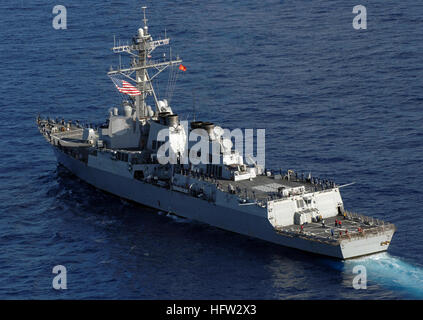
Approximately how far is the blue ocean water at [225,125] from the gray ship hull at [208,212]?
0.94 metres

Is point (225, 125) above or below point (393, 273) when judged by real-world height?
above

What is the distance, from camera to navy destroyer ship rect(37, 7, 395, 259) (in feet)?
244

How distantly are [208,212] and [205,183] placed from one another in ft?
9.11

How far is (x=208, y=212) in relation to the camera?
80938mm

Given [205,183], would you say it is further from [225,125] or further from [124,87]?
[225,125]

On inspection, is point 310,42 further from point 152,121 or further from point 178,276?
point 178,276

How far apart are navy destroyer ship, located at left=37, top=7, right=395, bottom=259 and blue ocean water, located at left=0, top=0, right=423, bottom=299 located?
1.46 metres

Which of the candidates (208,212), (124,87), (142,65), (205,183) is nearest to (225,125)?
(142,65)

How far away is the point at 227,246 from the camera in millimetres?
76125

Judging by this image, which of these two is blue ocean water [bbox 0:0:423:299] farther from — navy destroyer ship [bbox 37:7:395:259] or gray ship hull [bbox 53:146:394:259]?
navy destroyer ship [bbox 37:7:395:259]

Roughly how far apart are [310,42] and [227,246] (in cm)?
5591

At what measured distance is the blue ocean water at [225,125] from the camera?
70312 millimetres

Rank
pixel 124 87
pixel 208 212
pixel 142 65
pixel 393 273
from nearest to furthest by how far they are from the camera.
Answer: pixel 393 273 → pixel 208 212 → pixel 124 87 → pixel 142 65
